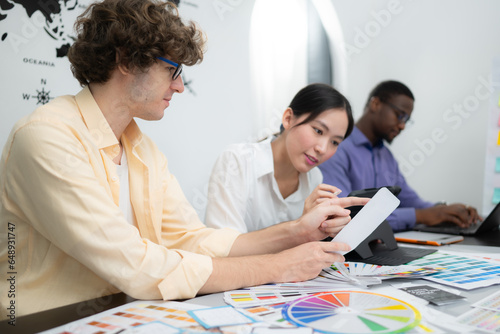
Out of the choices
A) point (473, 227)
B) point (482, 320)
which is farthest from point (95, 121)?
point (473, 227)

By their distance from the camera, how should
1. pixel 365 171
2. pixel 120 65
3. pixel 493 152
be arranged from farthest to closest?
pixel 493 152
pixel 365 171
pixel 120 65

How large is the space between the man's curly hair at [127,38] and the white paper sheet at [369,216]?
680 millimetres

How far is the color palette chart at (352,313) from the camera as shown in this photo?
77 cm

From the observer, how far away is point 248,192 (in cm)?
175

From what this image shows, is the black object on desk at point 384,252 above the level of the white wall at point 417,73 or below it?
below

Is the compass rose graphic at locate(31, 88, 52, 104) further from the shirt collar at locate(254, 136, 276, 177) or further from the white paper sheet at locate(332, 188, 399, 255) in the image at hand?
the white paper sheet at locate(332, 188, 399, 255)

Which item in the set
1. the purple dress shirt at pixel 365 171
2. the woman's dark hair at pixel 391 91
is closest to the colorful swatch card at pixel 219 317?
the purple dress shirt at pixel 365 171

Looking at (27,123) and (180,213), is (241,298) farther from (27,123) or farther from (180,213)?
(27,123)

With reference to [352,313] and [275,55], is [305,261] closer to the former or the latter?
[352,313]

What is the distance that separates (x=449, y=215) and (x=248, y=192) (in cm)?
121

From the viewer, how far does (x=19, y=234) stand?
3.44 ft

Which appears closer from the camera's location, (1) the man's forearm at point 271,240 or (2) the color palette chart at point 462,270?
(2) the color palette chart at point 462,270

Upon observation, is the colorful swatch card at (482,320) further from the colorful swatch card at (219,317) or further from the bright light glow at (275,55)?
the bright light glow at (275,55)

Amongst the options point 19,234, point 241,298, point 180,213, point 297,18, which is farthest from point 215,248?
point 297,18
